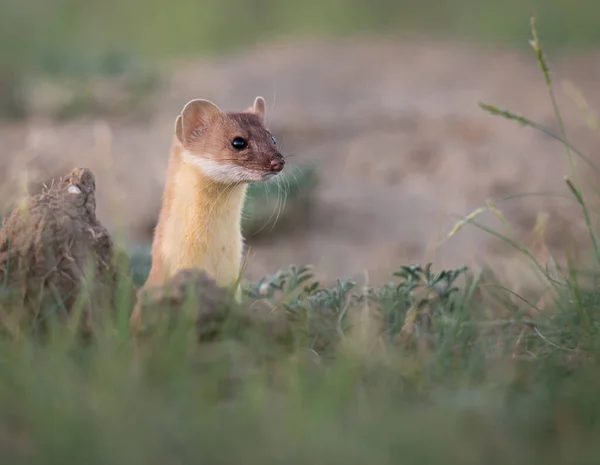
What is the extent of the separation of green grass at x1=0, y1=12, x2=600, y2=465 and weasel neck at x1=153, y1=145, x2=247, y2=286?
34.9 inches

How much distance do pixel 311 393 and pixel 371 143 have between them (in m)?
6.36

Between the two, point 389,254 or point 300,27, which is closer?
point 389,254

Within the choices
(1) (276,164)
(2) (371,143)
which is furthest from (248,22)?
(1) (276,164)

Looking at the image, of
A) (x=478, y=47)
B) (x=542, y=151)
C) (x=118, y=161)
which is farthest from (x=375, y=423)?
(x=478, y=47)

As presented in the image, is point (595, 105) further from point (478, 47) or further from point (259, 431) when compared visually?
point (259, 431)

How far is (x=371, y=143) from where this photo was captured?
346 inches

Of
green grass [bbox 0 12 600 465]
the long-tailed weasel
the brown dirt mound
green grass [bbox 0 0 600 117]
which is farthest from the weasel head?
green grass [bbox 0 0 600 117]

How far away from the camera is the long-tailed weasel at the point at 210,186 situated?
4.27 metres

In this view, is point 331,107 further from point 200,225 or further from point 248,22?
point 200,225

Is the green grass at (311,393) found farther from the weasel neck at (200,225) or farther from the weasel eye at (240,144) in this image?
the weasel eye at (240,144)

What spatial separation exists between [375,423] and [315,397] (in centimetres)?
20

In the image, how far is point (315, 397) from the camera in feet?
8.16

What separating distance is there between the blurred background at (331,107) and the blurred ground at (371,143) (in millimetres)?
23

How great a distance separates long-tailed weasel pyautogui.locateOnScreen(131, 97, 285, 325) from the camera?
4.27 m
